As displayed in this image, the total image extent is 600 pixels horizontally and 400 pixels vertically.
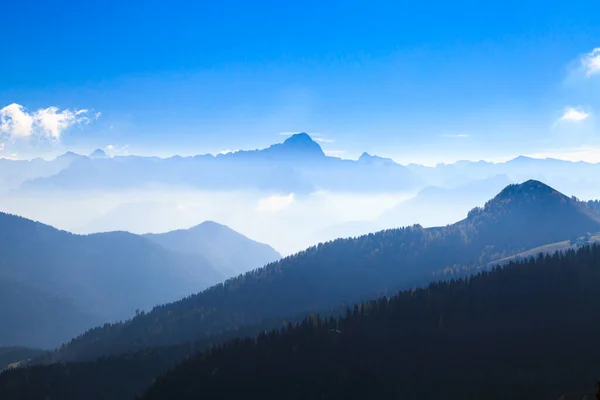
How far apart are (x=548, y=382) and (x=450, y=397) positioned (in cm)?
3343

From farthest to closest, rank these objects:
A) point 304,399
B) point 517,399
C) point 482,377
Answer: point 304,399
point 482,377
point 517,399

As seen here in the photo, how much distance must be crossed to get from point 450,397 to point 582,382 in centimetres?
4321

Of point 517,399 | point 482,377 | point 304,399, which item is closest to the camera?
point 517,399

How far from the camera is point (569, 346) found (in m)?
193

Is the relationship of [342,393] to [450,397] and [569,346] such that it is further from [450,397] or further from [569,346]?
[569,346]

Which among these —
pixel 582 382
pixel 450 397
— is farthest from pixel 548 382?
pixel 450 397

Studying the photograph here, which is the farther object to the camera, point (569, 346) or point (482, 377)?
point (569, 346)

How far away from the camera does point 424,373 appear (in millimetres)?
193750

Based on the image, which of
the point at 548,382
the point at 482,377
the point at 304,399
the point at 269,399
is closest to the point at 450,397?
the point at 482,377

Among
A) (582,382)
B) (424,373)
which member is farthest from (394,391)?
(582,382)

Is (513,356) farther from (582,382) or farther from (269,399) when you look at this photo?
(269,399)

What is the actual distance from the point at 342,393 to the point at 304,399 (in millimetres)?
15040

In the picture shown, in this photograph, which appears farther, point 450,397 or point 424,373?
point 424,373

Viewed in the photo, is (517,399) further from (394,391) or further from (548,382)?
(394,391)
